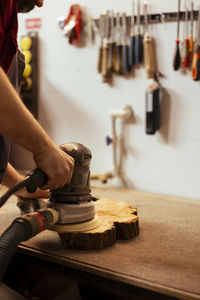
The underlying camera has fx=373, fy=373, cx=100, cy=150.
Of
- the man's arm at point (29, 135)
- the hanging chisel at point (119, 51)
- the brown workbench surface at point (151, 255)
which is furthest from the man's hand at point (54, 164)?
the hanging chisel at point (119, 51)

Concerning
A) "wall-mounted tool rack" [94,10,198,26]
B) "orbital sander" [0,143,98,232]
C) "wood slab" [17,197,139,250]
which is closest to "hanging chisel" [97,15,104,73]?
"wall-mounted tool rack" [94,10,198,26]

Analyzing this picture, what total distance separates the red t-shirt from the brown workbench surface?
52 centimetres

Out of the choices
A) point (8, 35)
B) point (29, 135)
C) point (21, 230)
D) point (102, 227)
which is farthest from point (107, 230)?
point (8, 35)

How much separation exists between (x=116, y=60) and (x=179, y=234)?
1.00 metres

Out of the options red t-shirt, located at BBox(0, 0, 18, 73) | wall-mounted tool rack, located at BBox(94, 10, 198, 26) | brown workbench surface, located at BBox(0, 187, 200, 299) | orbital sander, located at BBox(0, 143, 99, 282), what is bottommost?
brown workbench surface, located at BBox(0, 187, 200, 299)

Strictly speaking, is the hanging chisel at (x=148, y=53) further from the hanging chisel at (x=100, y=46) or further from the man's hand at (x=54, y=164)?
the man's hand at (x=54, y=164)

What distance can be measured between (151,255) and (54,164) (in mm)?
378

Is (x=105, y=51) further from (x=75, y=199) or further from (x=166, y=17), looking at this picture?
(x=75, y=199)

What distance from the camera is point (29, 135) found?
2.69 ft

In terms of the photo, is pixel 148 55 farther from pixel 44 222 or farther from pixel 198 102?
pixel 44 222

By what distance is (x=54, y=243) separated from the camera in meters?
1.10

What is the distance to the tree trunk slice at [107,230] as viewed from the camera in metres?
1.05

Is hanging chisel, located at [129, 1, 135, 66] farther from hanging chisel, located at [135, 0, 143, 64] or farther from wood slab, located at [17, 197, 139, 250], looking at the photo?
wood slab, located at [17, 197, 139, 250]

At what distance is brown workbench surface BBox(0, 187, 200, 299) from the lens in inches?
34.2
